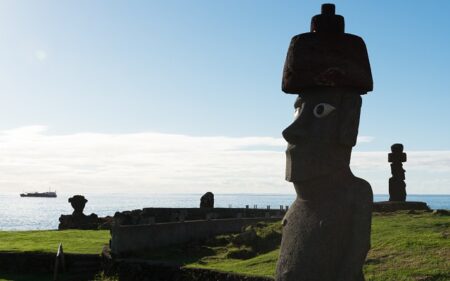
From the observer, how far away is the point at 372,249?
1595 centimetres

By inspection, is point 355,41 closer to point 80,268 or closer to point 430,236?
point 430,236

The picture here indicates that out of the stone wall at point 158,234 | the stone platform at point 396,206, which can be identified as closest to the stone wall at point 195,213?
the stone wall at point 158,234

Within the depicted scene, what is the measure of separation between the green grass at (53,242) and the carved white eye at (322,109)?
17432 millimetres

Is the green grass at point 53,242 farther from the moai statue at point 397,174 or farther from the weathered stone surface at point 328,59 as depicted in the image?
the weathered stone surface at point 328,59

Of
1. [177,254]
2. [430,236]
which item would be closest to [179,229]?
[177,254]

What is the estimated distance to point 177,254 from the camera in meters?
22.0

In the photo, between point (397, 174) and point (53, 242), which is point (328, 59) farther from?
point (397, 174)

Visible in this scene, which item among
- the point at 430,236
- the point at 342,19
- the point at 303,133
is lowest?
the point at 430,236

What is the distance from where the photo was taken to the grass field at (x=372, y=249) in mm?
13680

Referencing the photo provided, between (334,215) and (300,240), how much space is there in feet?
1.71

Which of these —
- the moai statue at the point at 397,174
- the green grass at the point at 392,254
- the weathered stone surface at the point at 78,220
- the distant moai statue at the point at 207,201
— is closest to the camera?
the green grass at the point at 392,254

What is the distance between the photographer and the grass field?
1368 centimetres

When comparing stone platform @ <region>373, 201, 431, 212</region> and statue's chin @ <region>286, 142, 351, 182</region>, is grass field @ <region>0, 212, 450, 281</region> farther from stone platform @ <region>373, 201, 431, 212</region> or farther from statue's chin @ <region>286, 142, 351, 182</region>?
statue's chin @ <region>286, 142, 351, 182</region>

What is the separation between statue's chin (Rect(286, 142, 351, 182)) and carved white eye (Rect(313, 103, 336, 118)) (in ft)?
1.24
